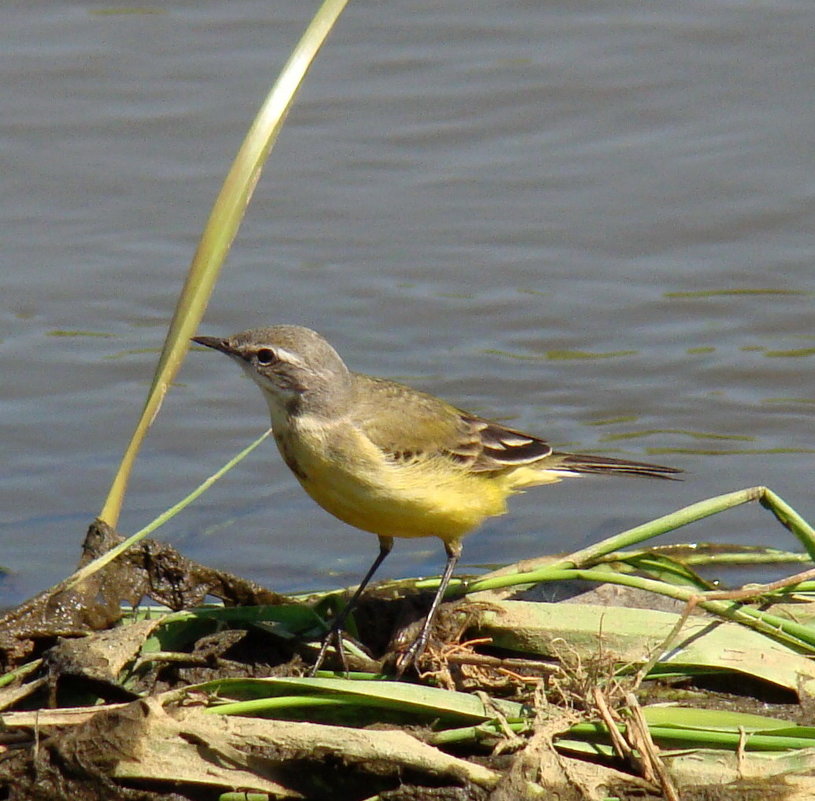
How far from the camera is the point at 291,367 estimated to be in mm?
7066

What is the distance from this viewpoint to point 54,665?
586 cm

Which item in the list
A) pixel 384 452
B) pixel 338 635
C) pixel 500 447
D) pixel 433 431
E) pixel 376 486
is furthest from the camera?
pixel 500 447

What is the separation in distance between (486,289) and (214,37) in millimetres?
4112

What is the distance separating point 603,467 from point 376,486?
5.12ft

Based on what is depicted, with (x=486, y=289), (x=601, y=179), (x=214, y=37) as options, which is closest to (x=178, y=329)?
(x=486, y=289)

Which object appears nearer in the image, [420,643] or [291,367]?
[420,643]

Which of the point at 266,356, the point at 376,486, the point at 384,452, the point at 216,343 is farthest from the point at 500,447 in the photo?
the point at 216,343

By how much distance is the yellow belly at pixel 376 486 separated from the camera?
21.8 feet

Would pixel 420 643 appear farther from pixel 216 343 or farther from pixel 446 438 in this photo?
pixel 216 343

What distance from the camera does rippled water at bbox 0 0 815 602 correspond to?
28.9ft

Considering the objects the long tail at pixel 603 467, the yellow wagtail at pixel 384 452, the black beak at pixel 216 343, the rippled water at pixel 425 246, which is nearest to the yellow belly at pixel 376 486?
the yellow wagtail at pixel 384 452

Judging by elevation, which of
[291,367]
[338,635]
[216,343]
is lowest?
[338,635]

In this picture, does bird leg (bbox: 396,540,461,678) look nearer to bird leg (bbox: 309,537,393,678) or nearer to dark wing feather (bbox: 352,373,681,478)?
bird leg (bbox: 309,537,393,678)

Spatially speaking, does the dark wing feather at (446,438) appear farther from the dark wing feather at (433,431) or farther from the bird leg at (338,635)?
the bird leg at (338,635)
